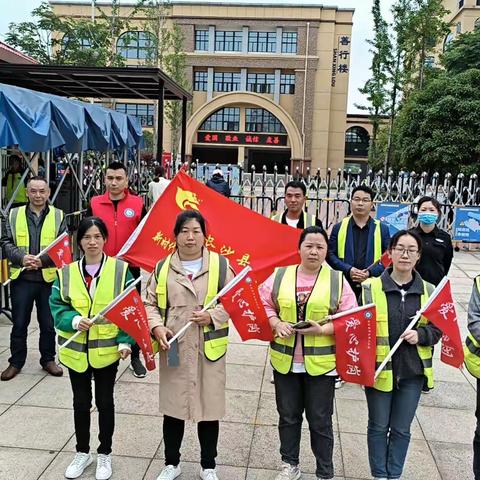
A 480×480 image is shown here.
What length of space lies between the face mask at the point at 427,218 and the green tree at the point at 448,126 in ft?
46.6

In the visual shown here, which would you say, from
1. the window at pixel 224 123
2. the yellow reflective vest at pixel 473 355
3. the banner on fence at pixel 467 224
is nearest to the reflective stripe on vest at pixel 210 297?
the yellow reflective vest at pixel 473 355

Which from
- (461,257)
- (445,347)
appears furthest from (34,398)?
(461,257)

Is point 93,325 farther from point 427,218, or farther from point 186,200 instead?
point 427,218

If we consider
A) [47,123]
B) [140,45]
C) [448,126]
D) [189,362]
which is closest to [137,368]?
[189,362]

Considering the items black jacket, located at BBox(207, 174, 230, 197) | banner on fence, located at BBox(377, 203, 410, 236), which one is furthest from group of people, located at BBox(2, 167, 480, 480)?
banner on fence, located at BBox(377, 203, 410, 236)

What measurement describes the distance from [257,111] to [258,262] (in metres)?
40.9

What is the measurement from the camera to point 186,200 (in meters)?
4.57

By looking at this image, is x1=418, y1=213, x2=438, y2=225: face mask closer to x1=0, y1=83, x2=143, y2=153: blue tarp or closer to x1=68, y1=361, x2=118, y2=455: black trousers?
x1=68, y1=361, x2=118, y2=455: black trousers

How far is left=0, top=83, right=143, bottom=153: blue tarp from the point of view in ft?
21.0

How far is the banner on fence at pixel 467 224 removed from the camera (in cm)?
1184

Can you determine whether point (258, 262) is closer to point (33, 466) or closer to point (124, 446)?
point (124, 446)

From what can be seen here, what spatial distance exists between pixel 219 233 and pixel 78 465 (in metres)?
2.10

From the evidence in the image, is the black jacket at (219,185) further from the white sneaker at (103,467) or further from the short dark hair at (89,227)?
the white sneaker at (103,467)

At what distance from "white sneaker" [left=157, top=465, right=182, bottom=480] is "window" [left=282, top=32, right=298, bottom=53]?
42.7 m
